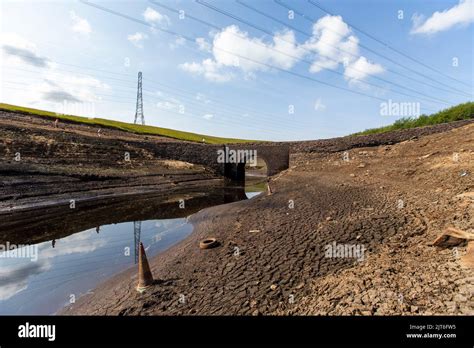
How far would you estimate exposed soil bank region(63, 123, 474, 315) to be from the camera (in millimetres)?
5420

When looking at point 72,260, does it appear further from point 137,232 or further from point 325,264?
point 325,264

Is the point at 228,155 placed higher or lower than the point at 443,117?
lower

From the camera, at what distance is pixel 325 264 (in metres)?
7.57

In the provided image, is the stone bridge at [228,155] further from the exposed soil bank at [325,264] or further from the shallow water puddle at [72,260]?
the exposed soil bank at [325,264]

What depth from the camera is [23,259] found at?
11.5 metres

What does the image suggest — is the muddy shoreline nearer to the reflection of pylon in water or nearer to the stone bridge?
the reflection of pylon in water

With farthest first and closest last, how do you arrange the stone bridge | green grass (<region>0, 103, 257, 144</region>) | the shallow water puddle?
green grass (<region>0, 103, 257, 144</region>)
the stone bridge
the shallow water puddle

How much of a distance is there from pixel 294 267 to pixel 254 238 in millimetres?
3216

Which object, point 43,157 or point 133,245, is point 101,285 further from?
point 43,157

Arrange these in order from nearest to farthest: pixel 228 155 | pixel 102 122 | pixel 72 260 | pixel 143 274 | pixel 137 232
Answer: pixel 143 274, pixel 72 260, pixel 137 232, pixel 228 155, pixel 102 122

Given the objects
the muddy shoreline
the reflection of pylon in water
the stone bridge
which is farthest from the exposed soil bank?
the stone bridge

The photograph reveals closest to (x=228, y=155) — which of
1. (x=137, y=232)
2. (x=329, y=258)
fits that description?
(x=137, y=232)

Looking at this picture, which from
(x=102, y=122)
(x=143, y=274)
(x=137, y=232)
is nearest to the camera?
(x=143, y=274)
